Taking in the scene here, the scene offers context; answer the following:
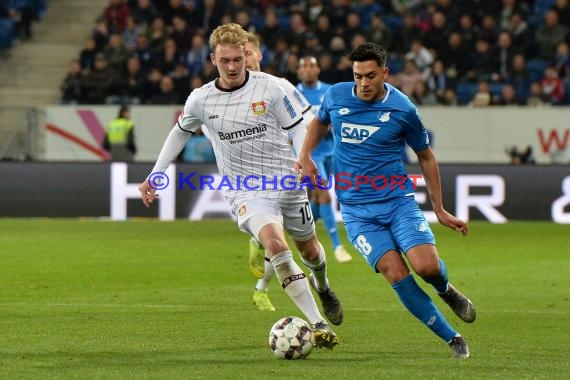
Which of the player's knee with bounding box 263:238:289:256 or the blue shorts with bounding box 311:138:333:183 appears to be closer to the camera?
the player's knee with bounding box 263:238:289:256

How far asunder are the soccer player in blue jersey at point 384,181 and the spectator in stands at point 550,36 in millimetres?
15624

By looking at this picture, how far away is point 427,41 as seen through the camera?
79.2 ft

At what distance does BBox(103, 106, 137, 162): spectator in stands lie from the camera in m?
23.1

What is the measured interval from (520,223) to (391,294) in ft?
28.4

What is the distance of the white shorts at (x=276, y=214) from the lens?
353 inches

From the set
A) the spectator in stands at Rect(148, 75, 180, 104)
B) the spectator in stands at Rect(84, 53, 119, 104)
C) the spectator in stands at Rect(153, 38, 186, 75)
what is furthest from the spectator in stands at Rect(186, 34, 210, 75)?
the spectator in stands at Rect(84, 53, 119, 104)

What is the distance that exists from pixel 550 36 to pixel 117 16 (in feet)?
29.6

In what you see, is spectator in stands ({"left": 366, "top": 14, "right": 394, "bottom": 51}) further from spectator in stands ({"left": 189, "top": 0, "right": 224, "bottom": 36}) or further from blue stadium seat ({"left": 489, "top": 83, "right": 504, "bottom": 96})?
spectator in stands ({"left": 189, "top": 0, "right": 224, "bottom": 36})

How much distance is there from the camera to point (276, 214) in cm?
905

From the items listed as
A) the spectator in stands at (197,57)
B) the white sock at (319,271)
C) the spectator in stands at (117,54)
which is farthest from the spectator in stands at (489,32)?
the white sock at (319,271)

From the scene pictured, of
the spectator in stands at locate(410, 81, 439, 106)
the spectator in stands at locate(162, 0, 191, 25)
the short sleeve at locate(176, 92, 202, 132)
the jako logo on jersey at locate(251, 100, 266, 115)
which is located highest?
the spectator in stands at locate(162, 0, 191, 25)

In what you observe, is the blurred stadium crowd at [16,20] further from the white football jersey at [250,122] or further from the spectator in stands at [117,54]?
the white football jersey at [250,122]

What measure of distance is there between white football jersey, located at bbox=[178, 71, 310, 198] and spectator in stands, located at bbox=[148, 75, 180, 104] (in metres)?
15.0

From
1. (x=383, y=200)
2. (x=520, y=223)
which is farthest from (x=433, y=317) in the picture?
(x=520, y=223)
